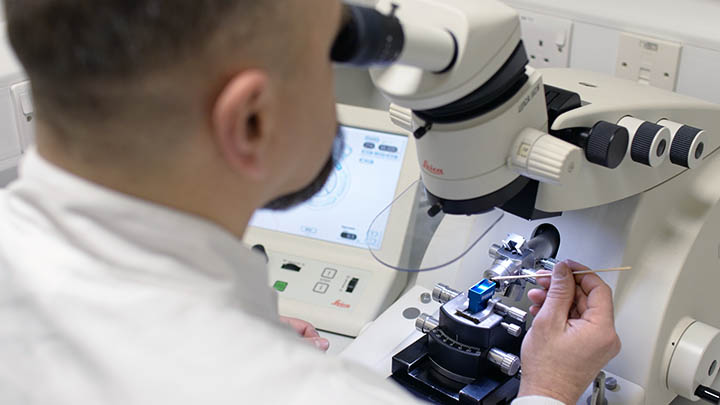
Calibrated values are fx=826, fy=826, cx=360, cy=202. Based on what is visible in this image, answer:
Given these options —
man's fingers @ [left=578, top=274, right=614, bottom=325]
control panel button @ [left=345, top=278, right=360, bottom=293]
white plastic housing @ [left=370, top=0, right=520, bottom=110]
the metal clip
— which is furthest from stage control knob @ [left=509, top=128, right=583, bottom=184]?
control panel button @ [left=345, top=278, right=360, bottom=293]

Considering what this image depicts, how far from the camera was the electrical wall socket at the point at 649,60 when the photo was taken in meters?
1.53

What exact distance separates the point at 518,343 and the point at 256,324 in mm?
585

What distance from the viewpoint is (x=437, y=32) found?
2.94ft

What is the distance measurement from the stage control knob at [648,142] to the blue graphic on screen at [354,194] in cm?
60

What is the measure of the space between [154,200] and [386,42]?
0.93 feet

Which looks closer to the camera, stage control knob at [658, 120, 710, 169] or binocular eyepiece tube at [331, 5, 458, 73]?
binocular eyepiece tube at [331, 5, 458, 73]

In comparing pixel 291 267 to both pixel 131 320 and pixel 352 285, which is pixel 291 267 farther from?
pixel 131 320

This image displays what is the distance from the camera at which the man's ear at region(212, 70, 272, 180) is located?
0.72 metres

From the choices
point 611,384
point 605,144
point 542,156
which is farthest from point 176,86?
point 611,384

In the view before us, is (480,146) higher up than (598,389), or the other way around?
(480,146)

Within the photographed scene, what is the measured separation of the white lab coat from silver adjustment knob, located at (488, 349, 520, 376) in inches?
15.9

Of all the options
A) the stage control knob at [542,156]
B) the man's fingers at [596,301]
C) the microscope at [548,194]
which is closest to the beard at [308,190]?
the microscope at [548,194]

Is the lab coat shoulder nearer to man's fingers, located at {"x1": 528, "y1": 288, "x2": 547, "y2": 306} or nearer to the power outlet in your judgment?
man's fingers, located at {"x1": 528, "y1": 288, "x2": 547, "y2": 306}

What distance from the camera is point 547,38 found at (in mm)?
1703
